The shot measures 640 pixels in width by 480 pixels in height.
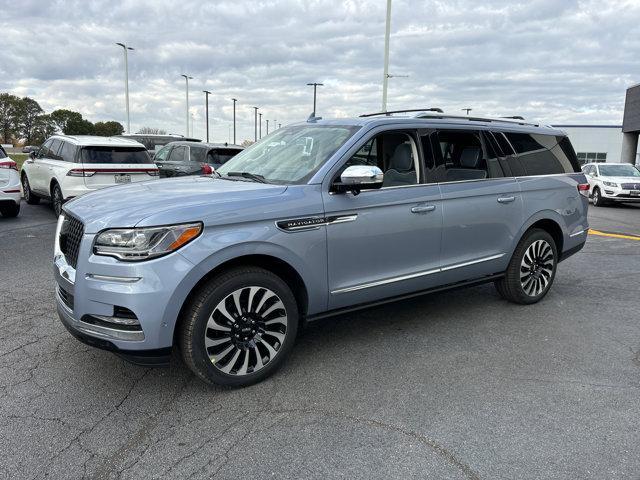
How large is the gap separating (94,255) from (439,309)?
340 cm

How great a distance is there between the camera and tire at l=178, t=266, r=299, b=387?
127 inches

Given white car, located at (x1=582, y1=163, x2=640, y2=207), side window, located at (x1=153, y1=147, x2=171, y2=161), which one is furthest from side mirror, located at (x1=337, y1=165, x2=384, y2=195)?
white car, located at (x1=582, y1=163, x2=640, y2=207)

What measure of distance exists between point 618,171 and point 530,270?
16381mm

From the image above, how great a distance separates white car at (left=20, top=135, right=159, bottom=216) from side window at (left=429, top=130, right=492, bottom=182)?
6.80m

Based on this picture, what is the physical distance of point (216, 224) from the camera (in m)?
3.22

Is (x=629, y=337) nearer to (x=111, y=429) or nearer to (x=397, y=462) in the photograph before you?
(x=397, y=462)

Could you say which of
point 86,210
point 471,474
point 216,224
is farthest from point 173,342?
point 471,474

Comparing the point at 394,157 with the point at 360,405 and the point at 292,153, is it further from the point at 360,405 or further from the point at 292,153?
the point at 360,405

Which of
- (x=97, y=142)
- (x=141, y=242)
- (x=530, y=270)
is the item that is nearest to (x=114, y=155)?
(x=97, y=142)

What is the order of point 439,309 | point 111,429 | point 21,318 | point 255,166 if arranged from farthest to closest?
point 439,309
point 21,318
point 255,166
point 111,429

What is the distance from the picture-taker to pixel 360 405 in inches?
130

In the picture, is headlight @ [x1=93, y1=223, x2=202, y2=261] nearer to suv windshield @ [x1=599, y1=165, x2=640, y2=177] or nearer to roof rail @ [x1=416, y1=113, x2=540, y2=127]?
roof rail @ [x1=416, y1=113, x2=540, y2=127]

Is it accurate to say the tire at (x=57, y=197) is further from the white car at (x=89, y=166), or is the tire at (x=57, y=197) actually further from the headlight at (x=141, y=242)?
the headlight at (x=141, y=242)

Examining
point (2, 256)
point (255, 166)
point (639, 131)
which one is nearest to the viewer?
point (255, 166)
